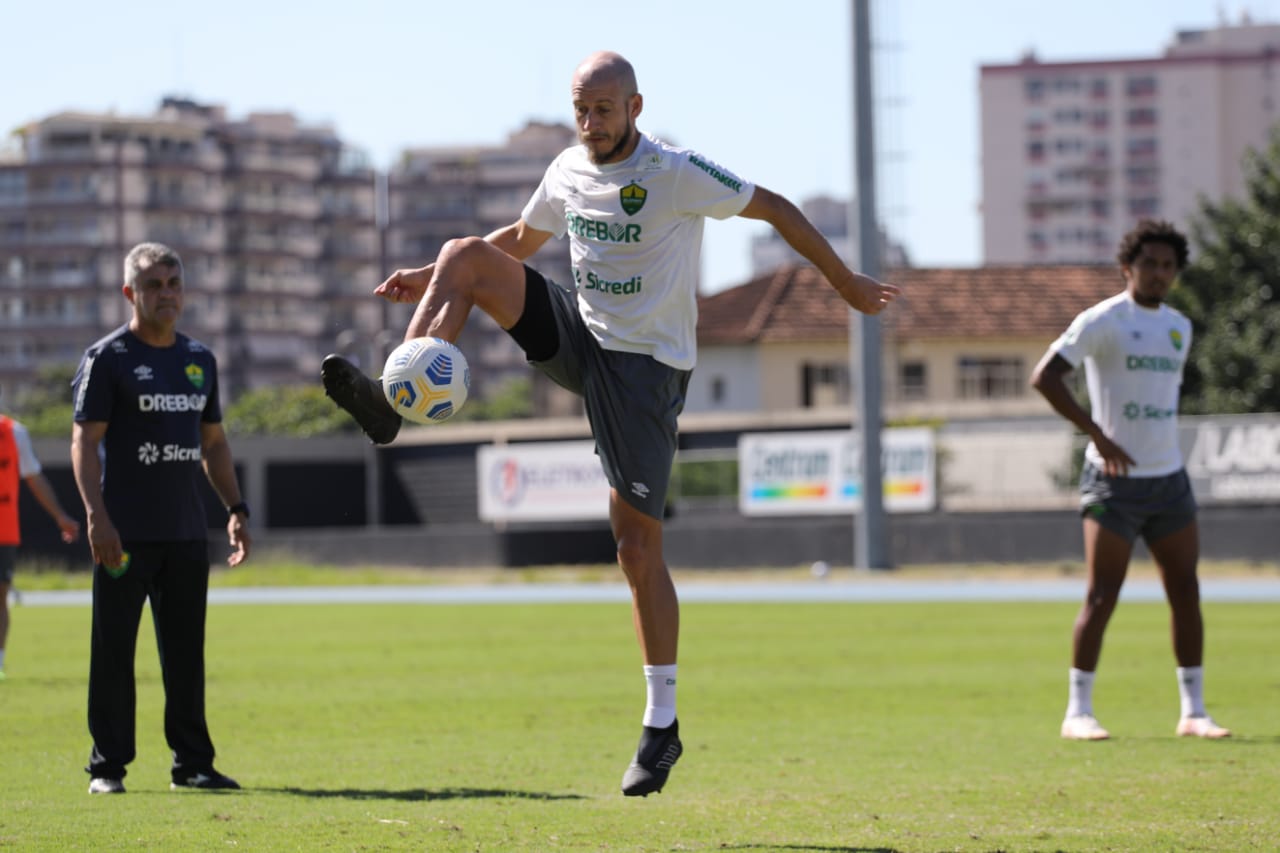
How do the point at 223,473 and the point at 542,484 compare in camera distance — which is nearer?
the point at 223,473

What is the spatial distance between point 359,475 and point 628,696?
166 feet

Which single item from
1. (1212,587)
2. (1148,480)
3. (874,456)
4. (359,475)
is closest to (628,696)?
(1148,480)

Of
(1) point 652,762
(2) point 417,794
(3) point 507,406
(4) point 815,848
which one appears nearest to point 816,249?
(1) point 652,762

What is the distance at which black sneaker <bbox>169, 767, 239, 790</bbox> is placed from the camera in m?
8.50

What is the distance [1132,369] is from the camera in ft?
33.4

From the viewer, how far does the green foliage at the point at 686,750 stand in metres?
7.03

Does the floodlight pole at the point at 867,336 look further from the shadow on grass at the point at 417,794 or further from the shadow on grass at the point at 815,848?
the shadow on grass at the point at 815,848

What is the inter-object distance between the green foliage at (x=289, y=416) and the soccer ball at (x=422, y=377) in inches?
3211

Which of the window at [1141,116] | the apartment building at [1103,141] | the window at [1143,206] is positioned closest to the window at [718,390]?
the apartment building at [1103,141]

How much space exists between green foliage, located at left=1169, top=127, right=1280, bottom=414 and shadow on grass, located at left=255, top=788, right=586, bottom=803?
40.2 metres

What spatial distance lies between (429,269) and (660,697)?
5.84 feet

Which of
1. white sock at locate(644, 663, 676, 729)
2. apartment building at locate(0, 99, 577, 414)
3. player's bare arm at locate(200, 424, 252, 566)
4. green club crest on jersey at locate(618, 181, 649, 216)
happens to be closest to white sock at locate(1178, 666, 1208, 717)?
white sock at locate(644, 663, 676, 729)

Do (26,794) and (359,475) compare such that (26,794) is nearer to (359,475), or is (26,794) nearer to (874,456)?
(874,456)

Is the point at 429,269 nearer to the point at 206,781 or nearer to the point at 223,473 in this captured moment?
the point at 223,473
